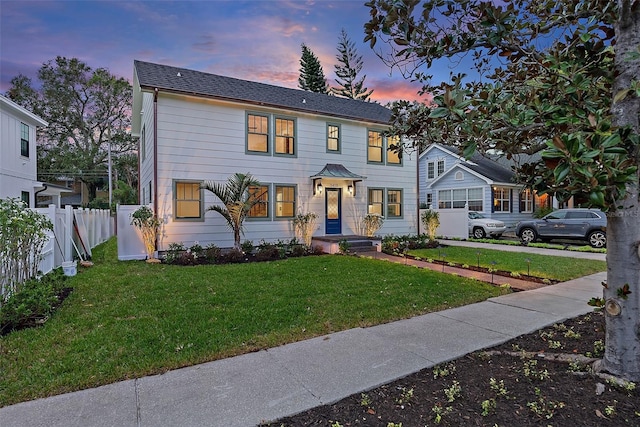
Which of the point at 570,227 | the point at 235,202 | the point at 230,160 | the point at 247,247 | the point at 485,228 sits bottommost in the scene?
the point at 247,247

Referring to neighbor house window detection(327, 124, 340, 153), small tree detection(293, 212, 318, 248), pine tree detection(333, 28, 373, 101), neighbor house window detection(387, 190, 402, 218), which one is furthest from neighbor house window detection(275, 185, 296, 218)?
pine tree detection(333, 28, 373, 101)

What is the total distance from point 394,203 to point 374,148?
2451 millimetres

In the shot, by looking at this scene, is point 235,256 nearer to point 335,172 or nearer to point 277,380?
point 335,172

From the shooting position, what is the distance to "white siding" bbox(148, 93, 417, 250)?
32.2ft

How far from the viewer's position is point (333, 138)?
41.4 feet

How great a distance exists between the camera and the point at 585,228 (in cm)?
1264

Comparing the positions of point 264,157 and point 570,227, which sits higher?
point 264,157

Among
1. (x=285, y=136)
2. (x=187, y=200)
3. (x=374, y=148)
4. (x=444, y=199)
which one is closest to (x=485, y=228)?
(x=444, y=199)

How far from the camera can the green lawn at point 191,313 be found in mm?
3096

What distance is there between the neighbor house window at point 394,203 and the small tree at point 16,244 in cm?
1120

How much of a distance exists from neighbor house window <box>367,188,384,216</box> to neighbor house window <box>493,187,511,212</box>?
9432 millimetres

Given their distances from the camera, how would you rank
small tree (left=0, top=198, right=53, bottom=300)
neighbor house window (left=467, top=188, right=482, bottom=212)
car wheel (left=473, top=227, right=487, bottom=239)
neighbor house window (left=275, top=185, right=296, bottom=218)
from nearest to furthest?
small tree (left=0, top=198, right=53, bottom=300) < neighbor house window (left=275, top=185, right=296, bottom=218) < car wheel (left=473, top=227, right=487, bottom=239) < neighbor house window (left=467, top=188, right=482, bottom=212)

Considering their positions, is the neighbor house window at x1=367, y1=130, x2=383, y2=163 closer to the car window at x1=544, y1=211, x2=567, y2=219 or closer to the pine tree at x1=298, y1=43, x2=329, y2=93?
the car window at x1=544, y1=211, x2=567, y2=219

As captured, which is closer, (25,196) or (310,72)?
(25,196)
